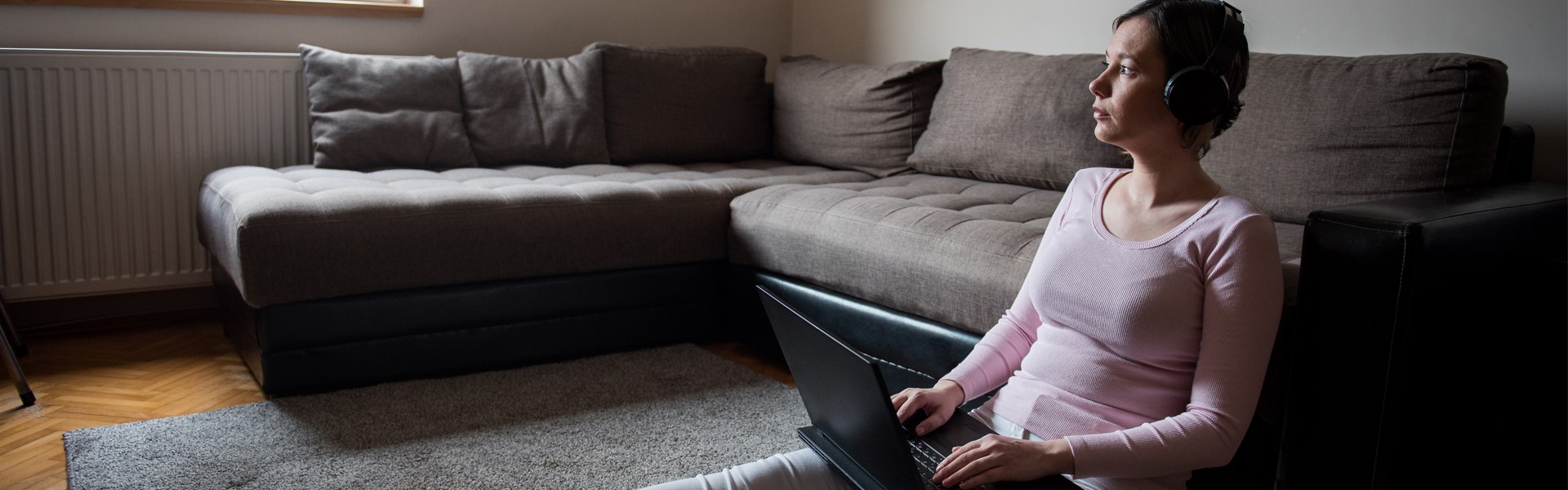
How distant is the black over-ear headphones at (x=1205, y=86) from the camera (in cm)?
107

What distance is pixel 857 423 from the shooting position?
1.04 meters

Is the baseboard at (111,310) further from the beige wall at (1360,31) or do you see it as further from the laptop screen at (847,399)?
the laptop screen at (847,399)

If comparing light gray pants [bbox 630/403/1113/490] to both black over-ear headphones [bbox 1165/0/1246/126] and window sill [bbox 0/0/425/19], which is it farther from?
window sill [bbox 0/0/425/19]

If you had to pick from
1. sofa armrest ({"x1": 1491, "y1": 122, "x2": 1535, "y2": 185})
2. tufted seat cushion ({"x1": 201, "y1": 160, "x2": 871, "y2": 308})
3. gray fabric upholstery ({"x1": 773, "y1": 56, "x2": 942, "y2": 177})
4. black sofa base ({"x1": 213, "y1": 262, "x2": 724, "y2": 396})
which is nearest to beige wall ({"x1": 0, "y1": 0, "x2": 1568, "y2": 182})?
sofa armrest ({"x1": 1491, "y1": 122, "x2": 1535, "y2": 185})

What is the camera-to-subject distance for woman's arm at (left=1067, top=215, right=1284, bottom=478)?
40.1 inches

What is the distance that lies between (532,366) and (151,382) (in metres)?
0.83

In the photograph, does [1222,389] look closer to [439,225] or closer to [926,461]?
[926,461]

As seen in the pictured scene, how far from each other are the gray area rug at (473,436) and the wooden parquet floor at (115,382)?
0.24 ft

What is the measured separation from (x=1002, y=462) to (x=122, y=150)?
2689 millimetres

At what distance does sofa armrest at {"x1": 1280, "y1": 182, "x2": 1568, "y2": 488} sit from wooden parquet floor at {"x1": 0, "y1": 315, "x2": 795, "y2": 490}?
136 centimetres

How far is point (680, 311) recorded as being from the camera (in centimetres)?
266

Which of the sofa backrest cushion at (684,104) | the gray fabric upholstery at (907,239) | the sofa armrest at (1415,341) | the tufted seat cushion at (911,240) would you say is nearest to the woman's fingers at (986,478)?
the sofa armrest at (1415,341)

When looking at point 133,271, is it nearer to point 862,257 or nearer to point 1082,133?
point 862,257

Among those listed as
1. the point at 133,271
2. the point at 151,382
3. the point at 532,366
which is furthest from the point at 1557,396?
the point at 133,271
